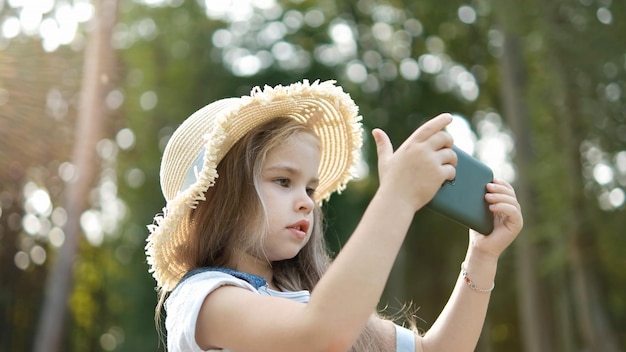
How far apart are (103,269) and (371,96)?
6.22m

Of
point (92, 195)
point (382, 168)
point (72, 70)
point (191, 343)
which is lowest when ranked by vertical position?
point (191, 343)

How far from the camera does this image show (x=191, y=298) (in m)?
1.90

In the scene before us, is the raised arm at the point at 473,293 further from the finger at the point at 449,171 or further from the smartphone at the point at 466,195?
the finger at the point at 449,171

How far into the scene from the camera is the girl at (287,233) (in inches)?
65.4

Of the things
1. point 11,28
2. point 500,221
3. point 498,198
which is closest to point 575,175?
point 11,28

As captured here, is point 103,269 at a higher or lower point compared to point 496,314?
lower

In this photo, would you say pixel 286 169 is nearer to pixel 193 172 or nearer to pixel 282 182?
pixel 282 182

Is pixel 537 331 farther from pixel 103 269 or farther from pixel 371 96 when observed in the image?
pixel 103 269

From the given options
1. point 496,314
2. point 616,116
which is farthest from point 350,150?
point 496,314

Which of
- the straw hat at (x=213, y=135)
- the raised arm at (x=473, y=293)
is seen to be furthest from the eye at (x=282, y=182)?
the raised arm at (x=473, y=293)

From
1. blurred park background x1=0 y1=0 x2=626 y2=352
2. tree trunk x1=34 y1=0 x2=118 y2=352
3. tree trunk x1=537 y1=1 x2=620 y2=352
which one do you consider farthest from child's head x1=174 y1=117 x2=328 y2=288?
tree trunk x1=34 y1=0 x2=118 y2=352

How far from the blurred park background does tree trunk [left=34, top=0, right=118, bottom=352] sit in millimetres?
31

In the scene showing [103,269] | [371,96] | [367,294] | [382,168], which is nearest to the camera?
[367,294]

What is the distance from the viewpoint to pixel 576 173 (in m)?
10.6
